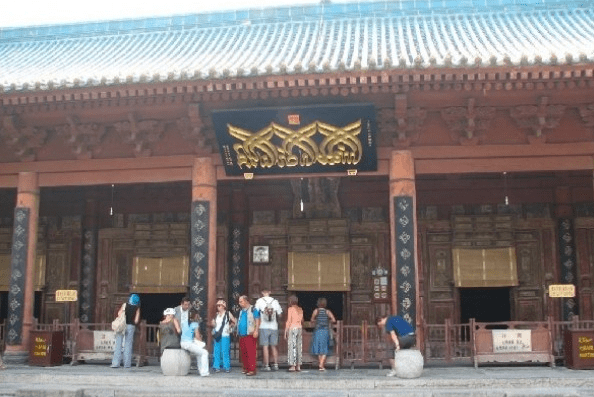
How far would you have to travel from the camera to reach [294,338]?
37.8ft

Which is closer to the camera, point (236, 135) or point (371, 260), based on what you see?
point (236, 135)

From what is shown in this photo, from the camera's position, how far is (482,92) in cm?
1173

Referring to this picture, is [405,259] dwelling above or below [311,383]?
above

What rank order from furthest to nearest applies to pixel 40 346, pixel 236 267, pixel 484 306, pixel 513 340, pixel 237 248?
1. pixel 484 306
2. pixel 237 248
3. pixel 236 267
4. pixel 40 346
5. pixel 513 340

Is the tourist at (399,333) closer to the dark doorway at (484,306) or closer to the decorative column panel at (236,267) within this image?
the decorative column panel at (236,267)

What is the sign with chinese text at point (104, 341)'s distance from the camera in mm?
12602

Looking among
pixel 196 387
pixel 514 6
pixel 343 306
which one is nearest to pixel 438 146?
pixel 343 306

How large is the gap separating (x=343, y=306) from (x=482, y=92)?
6470 millimetres

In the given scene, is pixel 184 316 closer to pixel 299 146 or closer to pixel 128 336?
pixel 128 336

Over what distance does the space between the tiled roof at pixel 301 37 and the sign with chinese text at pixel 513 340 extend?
5.85 m

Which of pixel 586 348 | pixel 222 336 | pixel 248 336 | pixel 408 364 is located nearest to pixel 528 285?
pixel 586 348

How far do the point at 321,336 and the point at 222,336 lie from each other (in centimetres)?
174

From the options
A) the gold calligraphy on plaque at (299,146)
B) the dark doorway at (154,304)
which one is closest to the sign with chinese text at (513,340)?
the gold calligraphy on plaque at (299,146)

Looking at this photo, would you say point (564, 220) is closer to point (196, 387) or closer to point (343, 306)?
point (343, 306)
